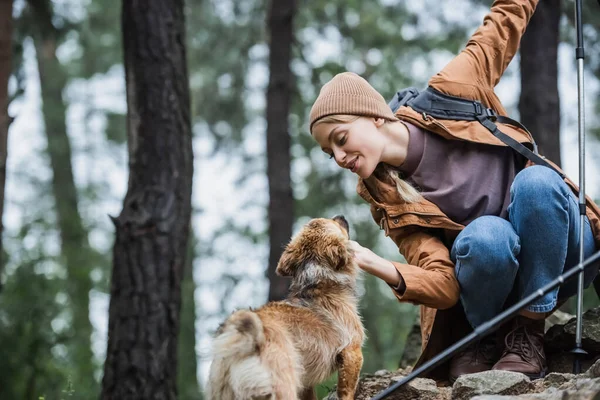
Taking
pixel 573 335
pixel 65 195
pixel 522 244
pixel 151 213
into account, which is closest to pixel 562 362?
pixel 573 335

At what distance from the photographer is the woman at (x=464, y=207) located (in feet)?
16.8

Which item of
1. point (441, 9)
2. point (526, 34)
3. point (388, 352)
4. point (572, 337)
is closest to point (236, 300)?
point (388, 352)

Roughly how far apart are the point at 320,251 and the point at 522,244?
51.3 inches

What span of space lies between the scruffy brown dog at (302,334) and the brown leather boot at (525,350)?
110 cm

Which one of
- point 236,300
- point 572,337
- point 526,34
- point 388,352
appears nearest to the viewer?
point 572,337

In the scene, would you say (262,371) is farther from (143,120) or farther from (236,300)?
(236,300)

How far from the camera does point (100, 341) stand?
20.9 meters

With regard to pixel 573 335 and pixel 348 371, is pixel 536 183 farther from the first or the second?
pixel 348 371

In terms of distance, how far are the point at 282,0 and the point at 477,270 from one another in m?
8.21

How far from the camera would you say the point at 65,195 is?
21.5 meters

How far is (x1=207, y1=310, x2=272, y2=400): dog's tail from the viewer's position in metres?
4.20

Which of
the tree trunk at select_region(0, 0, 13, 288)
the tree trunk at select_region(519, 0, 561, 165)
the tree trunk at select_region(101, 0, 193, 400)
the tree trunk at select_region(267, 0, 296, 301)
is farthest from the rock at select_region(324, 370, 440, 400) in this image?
the tree trunk at select_region(267, 0, 296, 301)

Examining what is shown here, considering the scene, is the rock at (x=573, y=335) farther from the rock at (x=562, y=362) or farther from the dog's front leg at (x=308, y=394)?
the dog's front leg at (x=308, y=394)

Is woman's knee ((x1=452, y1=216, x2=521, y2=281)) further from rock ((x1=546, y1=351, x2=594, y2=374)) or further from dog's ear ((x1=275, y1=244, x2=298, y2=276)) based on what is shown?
rock ((x1=546, y1=351, x2=594, y2=374))
